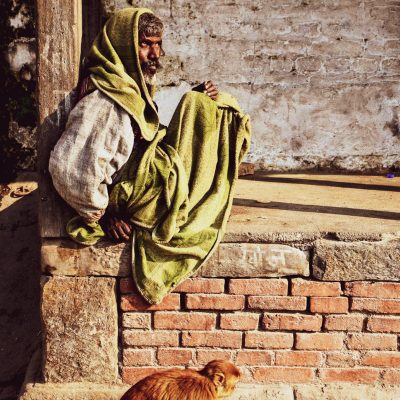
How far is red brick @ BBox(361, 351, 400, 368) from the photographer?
3.47 m

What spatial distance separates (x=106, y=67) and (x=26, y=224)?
107 inches

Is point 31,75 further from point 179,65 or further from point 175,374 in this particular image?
point 175,374

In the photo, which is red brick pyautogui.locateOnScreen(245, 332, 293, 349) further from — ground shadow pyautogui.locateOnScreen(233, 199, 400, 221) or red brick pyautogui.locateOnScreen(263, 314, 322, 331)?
ground shadow pyautogui.locateOnScreen(233, 199, 400, 221)

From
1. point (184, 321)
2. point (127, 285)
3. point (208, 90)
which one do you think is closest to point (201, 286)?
point (184, 321)

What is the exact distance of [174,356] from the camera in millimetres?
3449

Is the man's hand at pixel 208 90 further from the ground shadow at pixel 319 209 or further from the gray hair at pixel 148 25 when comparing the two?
the ground shadow at pixel 319 209

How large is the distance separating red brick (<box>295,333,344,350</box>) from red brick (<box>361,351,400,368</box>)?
0.16 m

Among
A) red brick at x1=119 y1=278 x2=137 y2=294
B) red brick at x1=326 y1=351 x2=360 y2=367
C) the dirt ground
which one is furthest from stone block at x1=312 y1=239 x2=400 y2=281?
the dirt ground

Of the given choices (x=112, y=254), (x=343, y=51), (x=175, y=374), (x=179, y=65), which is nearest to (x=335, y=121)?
(x=343, y=51)

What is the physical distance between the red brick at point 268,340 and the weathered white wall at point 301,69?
2358 millimetres

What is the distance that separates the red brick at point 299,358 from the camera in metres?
3.46

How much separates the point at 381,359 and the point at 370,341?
0.40 ft

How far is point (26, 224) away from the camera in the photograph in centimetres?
543

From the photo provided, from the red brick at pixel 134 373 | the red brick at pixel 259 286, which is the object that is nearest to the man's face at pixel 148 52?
the red brick at pixel 259 286
